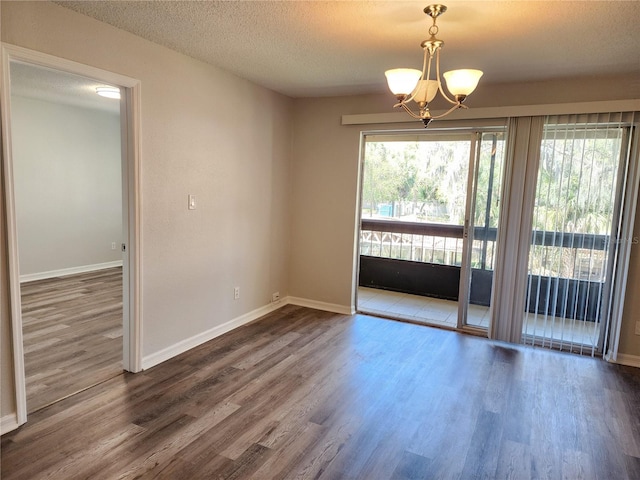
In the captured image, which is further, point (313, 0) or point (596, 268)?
point (596, 268)

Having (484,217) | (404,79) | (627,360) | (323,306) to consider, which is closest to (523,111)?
(484,217)

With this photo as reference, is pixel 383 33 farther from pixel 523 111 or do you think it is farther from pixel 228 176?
pixel 228 176

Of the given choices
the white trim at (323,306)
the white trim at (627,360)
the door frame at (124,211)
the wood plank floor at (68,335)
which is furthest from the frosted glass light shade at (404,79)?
the white trim at (627,360)

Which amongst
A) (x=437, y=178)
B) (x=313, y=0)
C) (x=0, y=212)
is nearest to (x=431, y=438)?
(x=313, y=0)

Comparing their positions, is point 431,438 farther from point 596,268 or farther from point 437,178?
point 437,178

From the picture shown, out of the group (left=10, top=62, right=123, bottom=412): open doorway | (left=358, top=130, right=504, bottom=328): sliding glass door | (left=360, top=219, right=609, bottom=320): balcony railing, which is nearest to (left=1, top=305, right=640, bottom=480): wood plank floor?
(left=360, top=219, right=609, bottom=320): balcony railing

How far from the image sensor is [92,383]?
2.83 metres

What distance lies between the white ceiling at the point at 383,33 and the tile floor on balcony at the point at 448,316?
218 centimetres

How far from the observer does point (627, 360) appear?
3.46 m

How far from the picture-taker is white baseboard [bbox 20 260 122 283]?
5.51 metres

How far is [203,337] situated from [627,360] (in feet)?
12.2

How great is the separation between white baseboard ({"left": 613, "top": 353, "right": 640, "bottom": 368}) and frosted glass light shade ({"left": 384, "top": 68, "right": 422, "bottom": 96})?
3073 mm

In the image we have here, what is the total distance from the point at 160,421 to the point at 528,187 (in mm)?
3478

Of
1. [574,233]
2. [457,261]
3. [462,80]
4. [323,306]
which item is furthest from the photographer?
[457,261]
